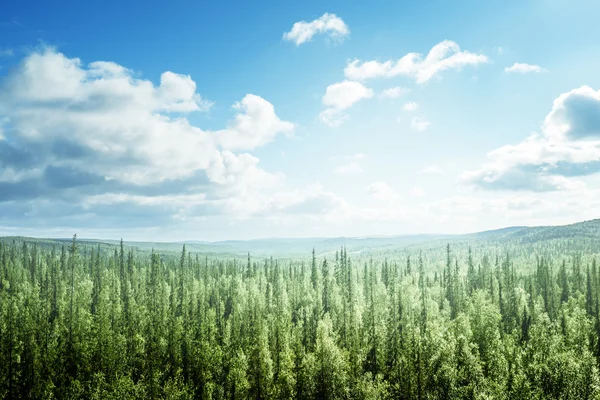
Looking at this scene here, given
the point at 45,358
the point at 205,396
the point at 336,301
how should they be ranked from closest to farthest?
the point at 205,396 → the point at 45,358 → the point at 336,301

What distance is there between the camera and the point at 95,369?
60.3 m

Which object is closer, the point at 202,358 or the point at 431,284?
the point at 202,358

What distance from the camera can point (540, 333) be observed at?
203 ft

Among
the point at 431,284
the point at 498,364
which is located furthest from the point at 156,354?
the point at 431,284

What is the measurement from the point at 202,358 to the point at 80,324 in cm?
2881

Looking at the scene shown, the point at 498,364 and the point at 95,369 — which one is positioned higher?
the point at 498,364

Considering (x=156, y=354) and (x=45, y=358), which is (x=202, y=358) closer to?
(x=156, y=354)

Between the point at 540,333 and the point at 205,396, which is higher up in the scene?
the point at 540,333

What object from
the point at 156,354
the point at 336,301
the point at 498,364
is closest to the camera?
the point at 498,364

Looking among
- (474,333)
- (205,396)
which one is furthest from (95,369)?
(474,333)

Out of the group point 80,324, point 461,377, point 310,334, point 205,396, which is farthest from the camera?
point 310,334

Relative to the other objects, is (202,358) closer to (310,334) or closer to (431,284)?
(310,334)

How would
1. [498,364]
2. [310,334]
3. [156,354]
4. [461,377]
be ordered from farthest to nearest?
[310,334] < [156,354] < [498,364] < [461,377]

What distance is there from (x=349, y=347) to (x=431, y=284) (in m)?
85.6
